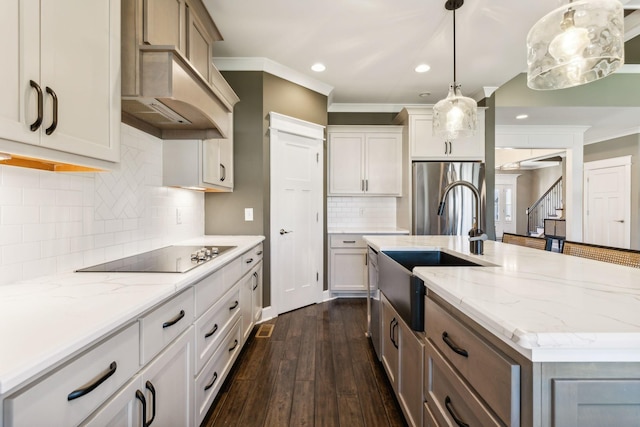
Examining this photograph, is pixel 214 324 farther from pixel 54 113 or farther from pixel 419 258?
pixel 419 258

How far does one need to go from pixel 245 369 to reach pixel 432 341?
1.52 metres

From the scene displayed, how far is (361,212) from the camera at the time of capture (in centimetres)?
436

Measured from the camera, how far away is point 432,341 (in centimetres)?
115

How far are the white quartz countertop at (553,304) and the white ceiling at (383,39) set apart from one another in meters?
1.47

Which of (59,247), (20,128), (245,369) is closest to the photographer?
(20,128)

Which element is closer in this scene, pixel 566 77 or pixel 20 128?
pixel 20 128

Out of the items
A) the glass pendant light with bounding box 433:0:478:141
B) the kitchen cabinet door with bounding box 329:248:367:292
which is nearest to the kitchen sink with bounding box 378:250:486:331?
the glass pendant light with bounding box 433:0:478:141

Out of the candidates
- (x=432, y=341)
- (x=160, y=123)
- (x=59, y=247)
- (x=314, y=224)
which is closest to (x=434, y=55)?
(x=314, y=224)

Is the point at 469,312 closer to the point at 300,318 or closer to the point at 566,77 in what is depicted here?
the point at 566,77

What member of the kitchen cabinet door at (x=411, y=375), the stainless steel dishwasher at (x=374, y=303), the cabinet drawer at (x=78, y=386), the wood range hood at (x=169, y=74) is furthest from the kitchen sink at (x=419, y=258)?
the cabinet drawer at (x=78, y=386)

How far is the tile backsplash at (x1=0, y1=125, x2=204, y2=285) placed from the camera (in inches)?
45.9

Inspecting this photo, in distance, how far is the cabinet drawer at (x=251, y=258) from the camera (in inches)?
90.5

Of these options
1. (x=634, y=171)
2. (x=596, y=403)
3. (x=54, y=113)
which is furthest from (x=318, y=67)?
(x=634, y=171)

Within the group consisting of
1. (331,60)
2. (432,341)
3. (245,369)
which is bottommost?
(245,369)
